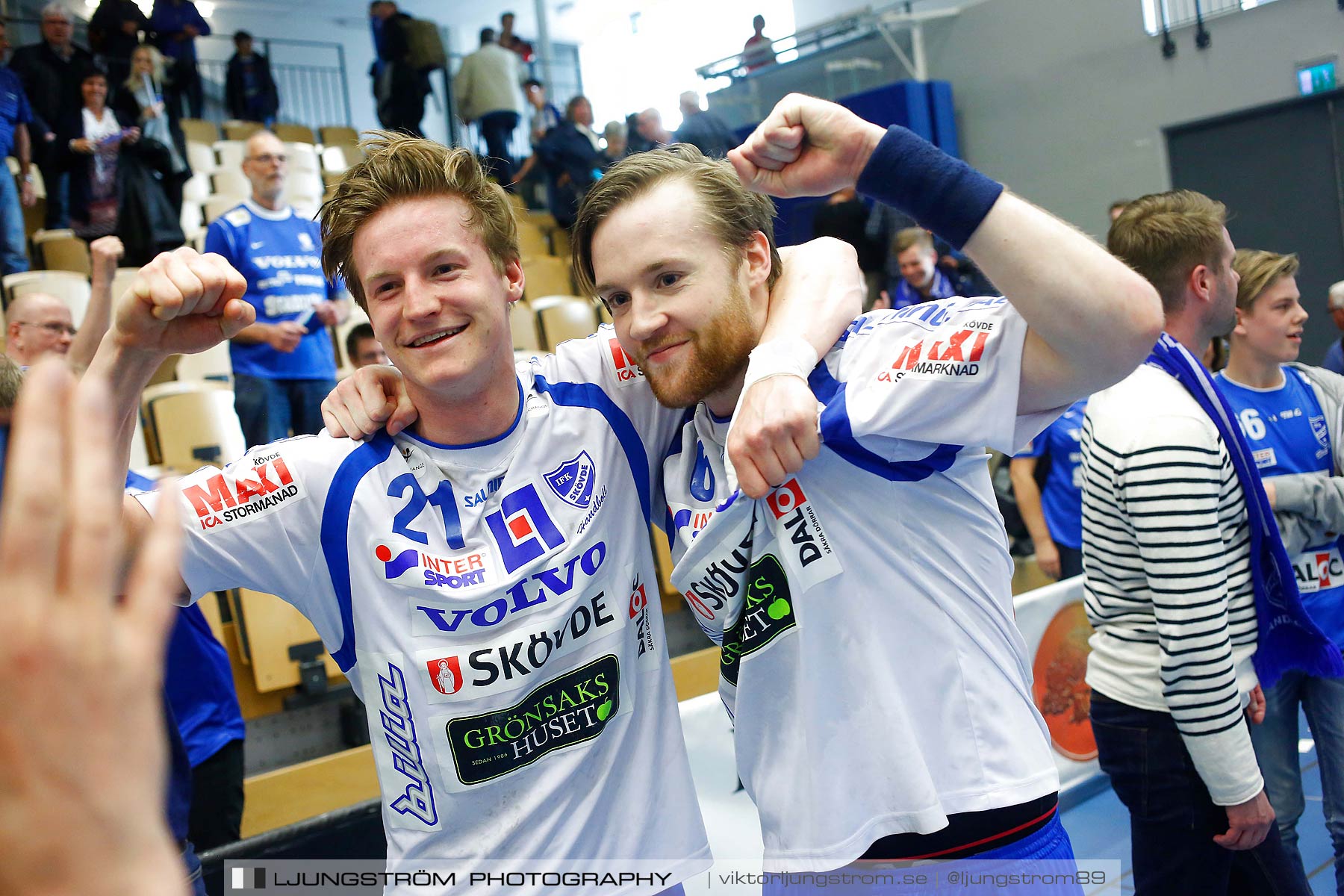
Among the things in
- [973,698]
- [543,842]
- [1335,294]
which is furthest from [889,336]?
[1335,294]

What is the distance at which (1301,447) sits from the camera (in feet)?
9.21

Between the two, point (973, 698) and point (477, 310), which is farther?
point (477, 310)

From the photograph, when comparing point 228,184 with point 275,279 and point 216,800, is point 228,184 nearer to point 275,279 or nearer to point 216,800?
point 275,279

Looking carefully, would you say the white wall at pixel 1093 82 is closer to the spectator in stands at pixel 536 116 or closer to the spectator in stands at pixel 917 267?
the spectator in stands at pixel 917 267

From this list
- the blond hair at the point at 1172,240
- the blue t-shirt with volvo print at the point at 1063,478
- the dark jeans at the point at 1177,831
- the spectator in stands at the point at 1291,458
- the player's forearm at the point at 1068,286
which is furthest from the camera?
the blue t-shirt with volvo print at the point at 1063,478

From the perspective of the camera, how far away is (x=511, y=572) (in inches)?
65.4

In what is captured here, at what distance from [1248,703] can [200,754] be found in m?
2.77

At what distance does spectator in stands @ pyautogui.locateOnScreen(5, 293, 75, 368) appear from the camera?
154 inches

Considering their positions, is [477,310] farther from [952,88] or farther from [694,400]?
[952,88]

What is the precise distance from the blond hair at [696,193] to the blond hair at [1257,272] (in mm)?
1934

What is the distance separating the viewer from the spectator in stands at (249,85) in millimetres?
10625

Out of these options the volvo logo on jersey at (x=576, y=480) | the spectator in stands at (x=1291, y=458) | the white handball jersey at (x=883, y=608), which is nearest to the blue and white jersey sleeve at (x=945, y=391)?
the white handball jersey at (x=883, y=608)

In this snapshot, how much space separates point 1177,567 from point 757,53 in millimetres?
10071

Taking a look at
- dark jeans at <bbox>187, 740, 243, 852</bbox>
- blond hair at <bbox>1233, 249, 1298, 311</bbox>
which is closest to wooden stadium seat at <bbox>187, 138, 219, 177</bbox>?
dark jeans at <bbox>187, 740, 243, 852</bbox>
